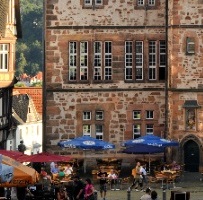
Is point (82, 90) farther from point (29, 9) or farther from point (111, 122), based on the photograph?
point (29, 9)

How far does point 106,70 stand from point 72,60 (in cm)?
162

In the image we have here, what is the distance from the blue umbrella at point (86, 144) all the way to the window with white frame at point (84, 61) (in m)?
4.43

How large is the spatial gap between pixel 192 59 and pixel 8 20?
30.6ft

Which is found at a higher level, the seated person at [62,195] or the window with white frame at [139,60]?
the window with white frame at [139,60]

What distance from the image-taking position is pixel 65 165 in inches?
1912

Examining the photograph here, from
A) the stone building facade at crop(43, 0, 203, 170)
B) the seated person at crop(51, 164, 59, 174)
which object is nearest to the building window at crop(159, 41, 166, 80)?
the stone building facade at crop(43, 0, 203, 170)

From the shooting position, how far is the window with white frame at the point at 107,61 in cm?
5059

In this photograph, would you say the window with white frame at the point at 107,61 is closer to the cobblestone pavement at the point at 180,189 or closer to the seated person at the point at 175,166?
the seated person at the point at 175,166

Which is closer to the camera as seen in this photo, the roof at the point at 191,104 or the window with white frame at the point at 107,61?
the roof at the point at 191,104

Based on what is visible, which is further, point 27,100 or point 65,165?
point 27,100

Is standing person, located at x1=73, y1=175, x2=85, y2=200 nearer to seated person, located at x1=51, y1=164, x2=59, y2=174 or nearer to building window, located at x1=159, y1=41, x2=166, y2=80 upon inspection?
seated person, located at x1=51, y1=164, x2=59, y2=174

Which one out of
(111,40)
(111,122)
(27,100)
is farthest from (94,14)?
(27,100)

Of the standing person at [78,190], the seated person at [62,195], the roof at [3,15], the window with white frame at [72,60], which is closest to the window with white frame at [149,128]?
the window with white frame at [72,60]

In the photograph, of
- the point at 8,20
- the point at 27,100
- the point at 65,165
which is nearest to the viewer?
the point at 65,165
